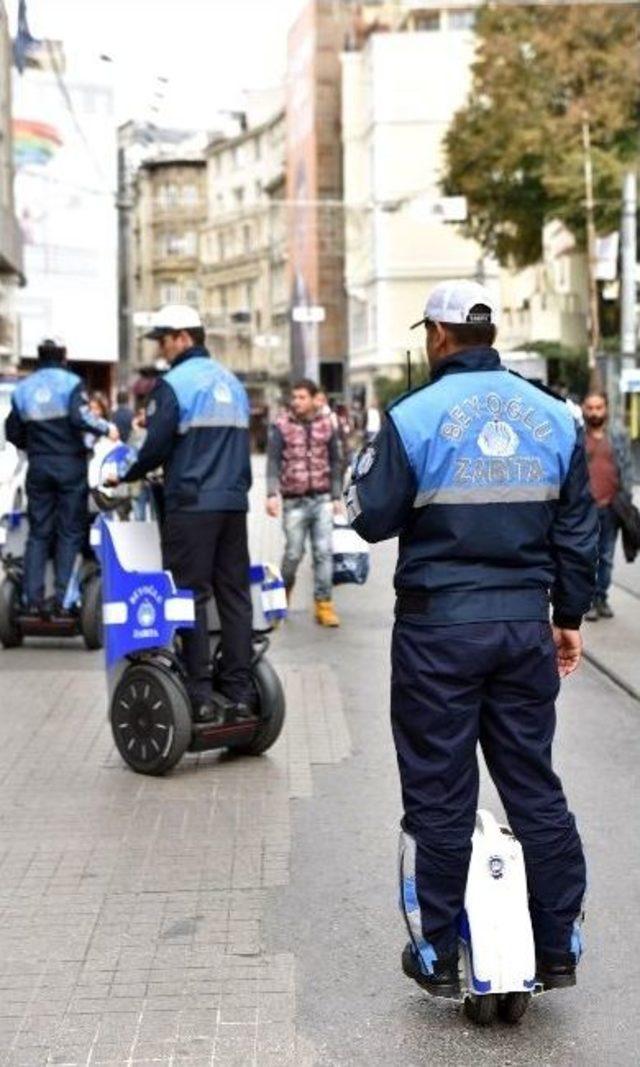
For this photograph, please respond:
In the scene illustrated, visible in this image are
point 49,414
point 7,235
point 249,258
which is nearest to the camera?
point 49,414

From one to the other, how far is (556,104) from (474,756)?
40.3 metres

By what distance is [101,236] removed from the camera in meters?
66.9

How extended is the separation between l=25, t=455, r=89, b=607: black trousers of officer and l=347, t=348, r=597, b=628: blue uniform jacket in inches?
289

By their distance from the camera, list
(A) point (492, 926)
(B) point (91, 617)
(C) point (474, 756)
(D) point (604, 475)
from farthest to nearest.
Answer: (D) point (604, 475) < (B) point (91, 617) < (C) point (474, 756) < (A) point (492, 926)

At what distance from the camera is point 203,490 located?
7938 mm

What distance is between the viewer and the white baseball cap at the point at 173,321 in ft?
26.5

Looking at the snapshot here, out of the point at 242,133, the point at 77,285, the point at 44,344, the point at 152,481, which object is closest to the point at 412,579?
the point at 152,481

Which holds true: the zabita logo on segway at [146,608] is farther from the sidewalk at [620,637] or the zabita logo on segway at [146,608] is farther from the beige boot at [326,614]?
the beige boot at [326,614]

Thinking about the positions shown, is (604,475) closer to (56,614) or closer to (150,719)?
(56,614)

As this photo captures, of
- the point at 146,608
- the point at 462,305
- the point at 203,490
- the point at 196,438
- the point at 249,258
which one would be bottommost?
the point at 146,608

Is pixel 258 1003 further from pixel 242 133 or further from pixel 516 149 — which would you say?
pixel 242 133

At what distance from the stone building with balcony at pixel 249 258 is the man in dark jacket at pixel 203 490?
80898mm

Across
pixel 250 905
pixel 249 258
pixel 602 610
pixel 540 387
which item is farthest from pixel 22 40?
pixel 249 258

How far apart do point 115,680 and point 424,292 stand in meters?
67.3
